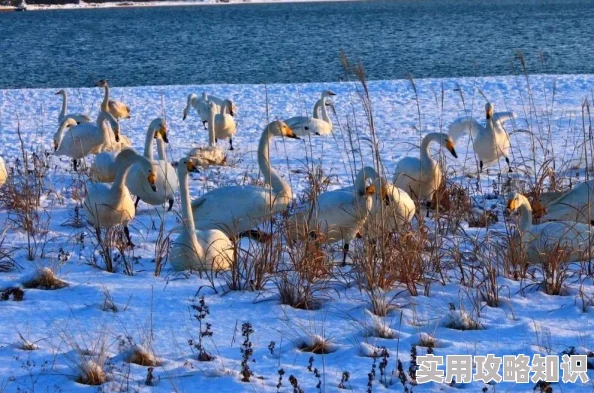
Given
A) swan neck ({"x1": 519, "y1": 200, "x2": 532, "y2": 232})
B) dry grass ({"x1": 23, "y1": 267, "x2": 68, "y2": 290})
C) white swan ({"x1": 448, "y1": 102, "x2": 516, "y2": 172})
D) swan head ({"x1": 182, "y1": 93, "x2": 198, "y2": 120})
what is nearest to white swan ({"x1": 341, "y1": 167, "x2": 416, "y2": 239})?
swan neck ({"x1": 519, "y1": 200, "x2": 532, "y2": 232})

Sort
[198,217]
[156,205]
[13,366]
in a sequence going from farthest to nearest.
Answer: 1. [156,205]
2. [198,217]
3. [13,366]

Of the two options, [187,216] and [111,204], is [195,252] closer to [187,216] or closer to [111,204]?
[187,216]

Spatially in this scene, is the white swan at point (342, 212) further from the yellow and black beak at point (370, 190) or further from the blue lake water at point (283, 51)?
the blue lake water at point (283, 51)

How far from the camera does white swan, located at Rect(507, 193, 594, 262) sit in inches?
220

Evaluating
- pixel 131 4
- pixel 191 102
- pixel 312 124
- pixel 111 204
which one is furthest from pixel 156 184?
pixel 131 4

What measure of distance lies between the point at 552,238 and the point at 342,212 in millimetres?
1309

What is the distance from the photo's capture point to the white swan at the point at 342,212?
620 centimetres

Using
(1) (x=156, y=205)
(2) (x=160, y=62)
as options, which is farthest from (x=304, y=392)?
(2) (x=160, y=62)

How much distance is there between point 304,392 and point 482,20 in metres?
60.3

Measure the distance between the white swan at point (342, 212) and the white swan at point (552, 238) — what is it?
920 mm

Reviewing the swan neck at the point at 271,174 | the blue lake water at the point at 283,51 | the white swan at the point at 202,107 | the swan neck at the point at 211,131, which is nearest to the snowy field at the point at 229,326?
the swan neck at the point at 271,174

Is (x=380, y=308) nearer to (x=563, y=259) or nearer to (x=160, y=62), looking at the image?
(x=563, y=259)

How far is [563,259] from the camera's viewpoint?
545 centimetres

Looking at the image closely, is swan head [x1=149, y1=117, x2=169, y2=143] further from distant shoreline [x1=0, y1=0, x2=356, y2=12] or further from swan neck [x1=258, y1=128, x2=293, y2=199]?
distant shoreline [x1=0, y1=0, x2=356, y2=12]
